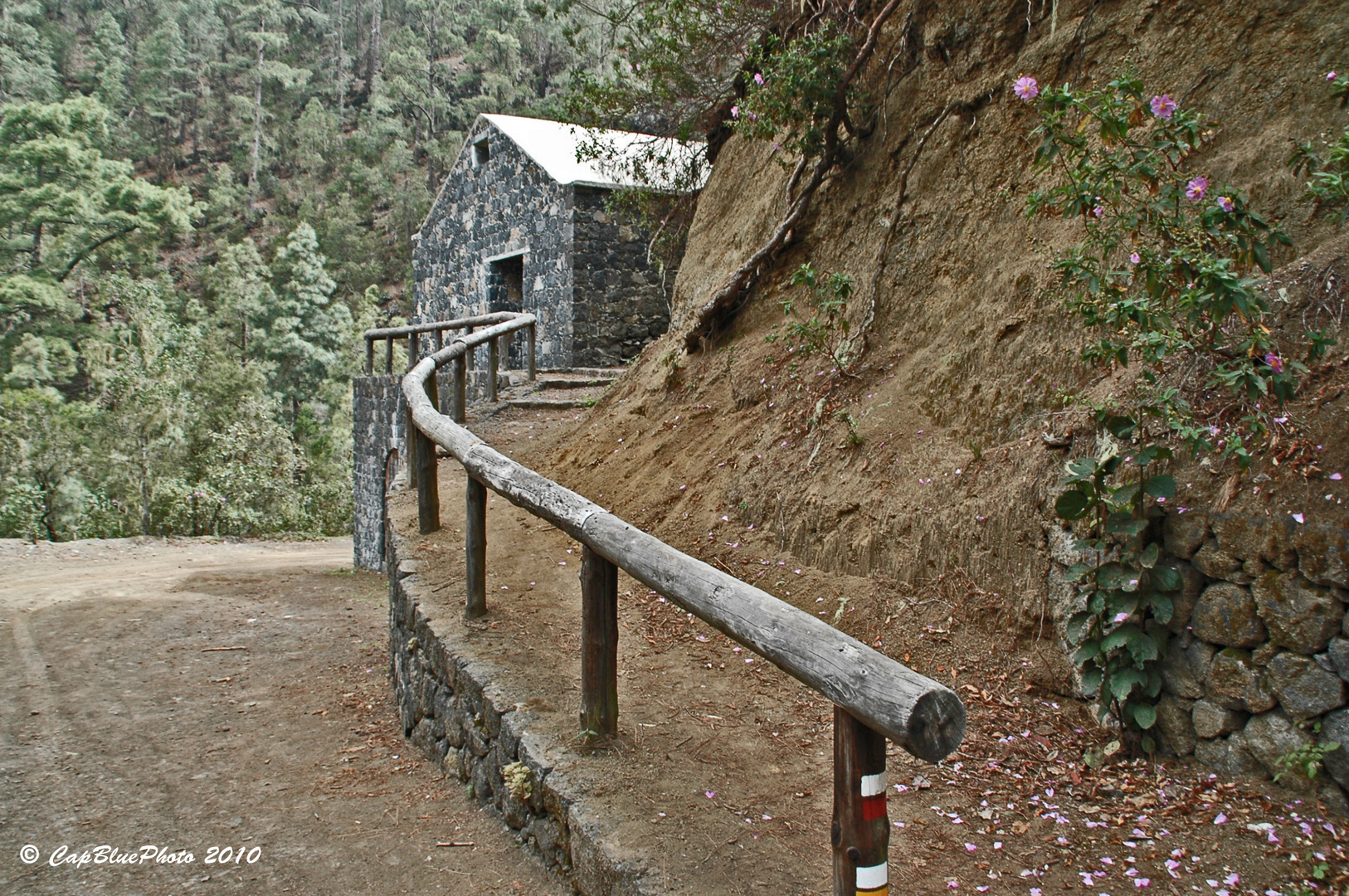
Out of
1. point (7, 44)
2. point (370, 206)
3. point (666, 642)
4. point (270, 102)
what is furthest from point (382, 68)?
point (666, 642)

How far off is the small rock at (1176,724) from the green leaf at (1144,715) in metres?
0.03

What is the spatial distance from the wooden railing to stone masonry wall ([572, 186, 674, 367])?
850 cm

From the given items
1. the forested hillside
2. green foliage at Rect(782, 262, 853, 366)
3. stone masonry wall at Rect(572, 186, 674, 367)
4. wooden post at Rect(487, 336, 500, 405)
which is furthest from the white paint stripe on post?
stone masonry wall at Rect(572, 186, 674, 367)

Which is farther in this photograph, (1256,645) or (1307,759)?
(1256,645)

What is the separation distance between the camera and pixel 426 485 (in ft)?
17.9

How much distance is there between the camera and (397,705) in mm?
5066

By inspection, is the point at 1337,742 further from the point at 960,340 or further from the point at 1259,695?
the point at 960,340

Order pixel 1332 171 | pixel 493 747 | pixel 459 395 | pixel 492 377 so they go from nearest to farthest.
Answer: pixel 1332 171 → pixel 493 747 → pixel 459 395 → pixel 492 377

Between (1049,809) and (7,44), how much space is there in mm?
51878

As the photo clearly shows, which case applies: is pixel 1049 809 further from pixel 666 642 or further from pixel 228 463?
pixel 228 463

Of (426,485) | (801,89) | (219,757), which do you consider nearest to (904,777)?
(219,757)

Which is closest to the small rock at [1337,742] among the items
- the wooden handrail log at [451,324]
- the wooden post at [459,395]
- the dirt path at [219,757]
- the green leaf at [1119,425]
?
the green leaf at [1119,425]

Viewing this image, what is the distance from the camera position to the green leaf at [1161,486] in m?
2.68

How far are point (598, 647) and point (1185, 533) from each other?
1.83 metres
